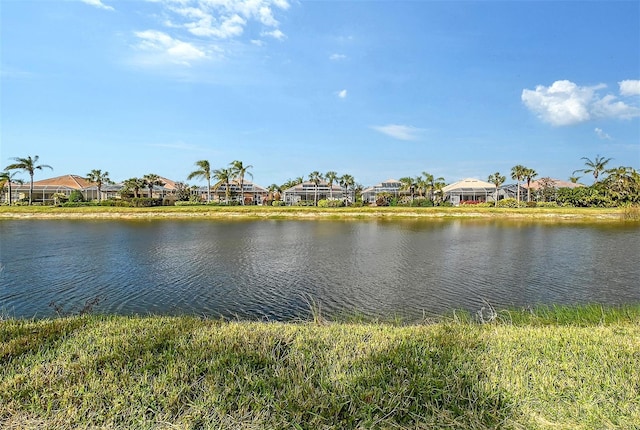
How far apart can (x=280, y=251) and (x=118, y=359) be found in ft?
63.2

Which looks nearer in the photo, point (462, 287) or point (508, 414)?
point (508, 414)

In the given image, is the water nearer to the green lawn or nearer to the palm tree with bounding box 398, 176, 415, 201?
the green lawn

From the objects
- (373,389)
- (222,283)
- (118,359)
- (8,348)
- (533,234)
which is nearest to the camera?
(373,389)

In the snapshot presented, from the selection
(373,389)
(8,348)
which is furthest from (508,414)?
(8,348)

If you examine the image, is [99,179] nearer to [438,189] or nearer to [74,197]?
[74,197]

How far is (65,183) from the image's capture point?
274 feet

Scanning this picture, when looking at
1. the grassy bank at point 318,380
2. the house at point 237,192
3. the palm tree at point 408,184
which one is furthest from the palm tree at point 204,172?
the grassy bank at point 318,380

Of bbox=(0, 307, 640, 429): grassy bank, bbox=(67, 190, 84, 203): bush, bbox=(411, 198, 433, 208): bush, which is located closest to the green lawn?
bbox=(411, 198, 433, 208): bush

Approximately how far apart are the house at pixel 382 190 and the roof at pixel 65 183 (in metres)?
61.3

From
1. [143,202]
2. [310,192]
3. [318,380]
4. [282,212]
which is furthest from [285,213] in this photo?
[318,380]

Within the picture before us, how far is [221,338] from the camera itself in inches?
204

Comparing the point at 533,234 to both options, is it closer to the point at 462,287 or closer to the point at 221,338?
the point at 462,287

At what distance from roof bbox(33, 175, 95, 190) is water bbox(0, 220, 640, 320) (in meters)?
62.8

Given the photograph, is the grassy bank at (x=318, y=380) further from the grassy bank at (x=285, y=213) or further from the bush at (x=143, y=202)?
the bush at (x=143, y=202)
